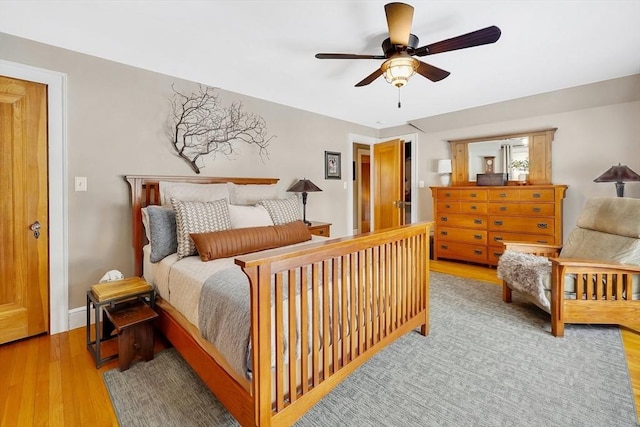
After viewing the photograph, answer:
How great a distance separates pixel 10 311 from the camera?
2160mm

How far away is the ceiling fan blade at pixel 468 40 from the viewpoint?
1.73m

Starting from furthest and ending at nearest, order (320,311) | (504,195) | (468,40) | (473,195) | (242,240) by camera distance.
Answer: (473,195) < (504,195) < (242,240) < (468,40) < (320,311)

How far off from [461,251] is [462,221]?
0.44 meters

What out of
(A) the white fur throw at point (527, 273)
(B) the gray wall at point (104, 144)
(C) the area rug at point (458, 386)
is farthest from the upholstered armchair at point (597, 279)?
(B) the gray wall at point (104, 144)

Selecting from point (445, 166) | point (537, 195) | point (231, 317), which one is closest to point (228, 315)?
point (231, 317)

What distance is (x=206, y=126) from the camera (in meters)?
3.07

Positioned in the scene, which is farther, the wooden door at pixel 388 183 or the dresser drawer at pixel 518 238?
the wooden door at pixel 388 183

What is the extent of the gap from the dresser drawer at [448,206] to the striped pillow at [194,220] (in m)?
3.31

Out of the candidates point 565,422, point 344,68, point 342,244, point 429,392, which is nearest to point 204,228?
point 342,244

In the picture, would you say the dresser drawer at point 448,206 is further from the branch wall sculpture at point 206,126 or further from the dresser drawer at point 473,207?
the branch wall sculpture at point 206,126

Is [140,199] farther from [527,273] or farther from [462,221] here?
[462,221]

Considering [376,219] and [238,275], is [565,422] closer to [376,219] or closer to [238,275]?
[238,275]

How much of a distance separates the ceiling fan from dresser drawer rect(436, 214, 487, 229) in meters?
2.42

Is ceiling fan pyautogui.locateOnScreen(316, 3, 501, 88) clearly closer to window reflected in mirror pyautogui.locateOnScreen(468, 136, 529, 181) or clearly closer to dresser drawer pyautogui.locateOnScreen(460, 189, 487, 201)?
dresser drawer pyautogui.locateOnScreen(460, 189, 487, 201)
